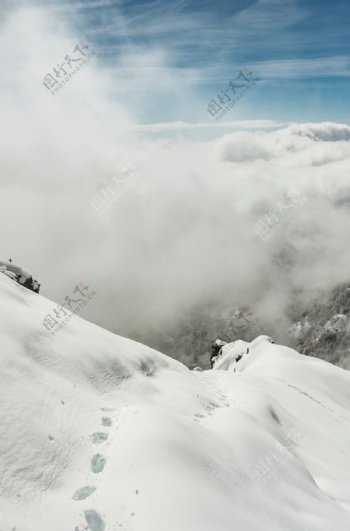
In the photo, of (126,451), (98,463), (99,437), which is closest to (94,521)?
(98,463)

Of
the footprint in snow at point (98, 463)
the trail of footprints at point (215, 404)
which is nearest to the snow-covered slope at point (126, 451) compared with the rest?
the footprint in snow at point (98, 463)

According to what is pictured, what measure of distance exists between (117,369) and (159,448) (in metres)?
9.24

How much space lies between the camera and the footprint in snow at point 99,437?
54.0ft

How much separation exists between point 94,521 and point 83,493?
1294mm

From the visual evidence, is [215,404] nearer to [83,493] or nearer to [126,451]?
[126,451]

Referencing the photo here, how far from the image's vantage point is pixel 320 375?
197 feet

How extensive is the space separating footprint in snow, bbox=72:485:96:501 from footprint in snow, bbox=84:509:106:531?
2.38 feet

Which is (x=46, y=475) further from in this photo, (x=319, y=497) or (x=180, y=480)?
(x=319, y=497)

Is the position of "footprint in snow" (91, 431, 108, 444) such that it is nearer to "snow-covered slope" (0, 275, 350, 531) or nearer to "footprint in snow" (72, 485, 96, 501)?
"snow-covered slope" (0, 275, 350, 531)

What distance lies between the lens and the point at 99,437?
16719mm

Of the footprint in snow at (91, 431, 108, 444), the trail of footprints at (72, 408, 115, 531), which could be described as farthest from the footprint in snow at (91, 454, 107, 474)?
the footprint in snow at (91, 431, 108, 444)

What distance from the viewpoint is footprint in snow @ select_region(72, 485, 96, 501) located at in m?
13.4

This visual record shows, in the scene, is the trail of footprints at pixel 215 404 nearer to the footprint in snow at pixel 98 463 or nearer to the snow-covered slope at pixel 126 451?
the snow-covered slope at pixel 126 451

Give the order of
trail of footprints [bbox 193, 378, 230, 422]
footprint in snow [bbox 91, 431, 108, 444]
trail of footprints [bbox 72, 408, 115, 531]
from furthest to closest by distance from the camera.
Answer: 1. trail of footprints [bbox 193, 378, 230, 422]
2. footprint in snow [bbox 91, 431, 108, 444]
3. trail of footprints [bbox 72, 408, 115, 531]
